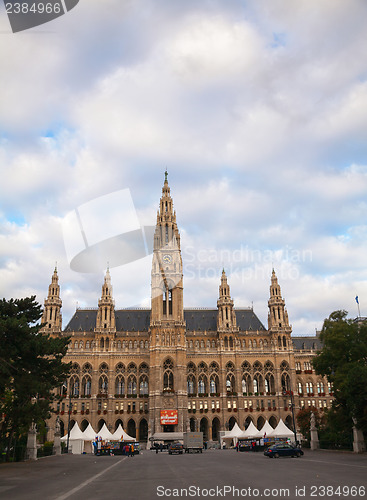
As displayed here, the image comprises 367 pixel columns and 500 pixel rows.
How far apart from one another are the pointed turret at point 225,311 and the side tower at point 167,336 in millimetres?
9341

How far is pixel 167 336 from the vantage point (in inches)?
3787

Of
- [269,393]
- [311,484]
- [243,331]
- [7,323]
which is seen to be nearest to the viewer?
[311,484]

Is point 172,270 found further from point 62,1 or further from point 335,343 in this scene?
point 62,1

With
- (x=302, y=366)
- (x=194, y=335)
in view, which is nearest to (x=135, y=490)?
(x=194, y=335)

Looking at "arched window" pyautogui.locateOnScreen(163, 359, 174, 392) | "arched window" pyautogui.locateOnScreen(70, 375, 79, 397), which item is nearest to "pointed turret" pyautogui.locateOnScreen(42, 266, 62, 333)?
"arched window" pyautogui.locateOnScreen(70, 375, 79, 397)

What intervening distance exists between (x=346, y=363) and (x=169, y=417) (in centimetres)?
4908

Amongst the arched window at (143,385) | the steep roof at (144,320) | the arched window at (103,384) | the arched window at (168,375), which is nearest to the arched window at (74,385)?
the arched window at (103,384)

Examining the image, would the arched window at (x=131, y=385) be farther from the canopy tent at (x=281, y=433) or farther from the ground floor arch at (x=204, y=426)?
the canopy tent at (x=281, y=433)

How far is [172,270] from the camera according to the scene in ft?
337

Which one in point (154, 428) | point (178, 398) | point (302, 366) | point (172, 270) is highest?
point (172, 270)

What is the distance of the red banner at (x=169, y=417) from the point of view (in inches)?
3495

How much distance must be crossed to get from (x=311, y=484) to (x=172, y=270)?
84.2 m

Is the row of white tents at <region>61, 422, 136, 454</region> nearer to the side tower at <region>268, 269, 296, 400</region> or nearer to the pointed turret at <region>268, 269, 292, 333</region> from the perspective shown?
the side tower at <region>268, 269, 296, 400</region>

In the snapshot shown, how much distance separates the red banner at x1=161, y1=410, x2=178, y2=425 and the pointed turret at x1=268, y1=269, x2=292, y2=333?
94.9 feet
